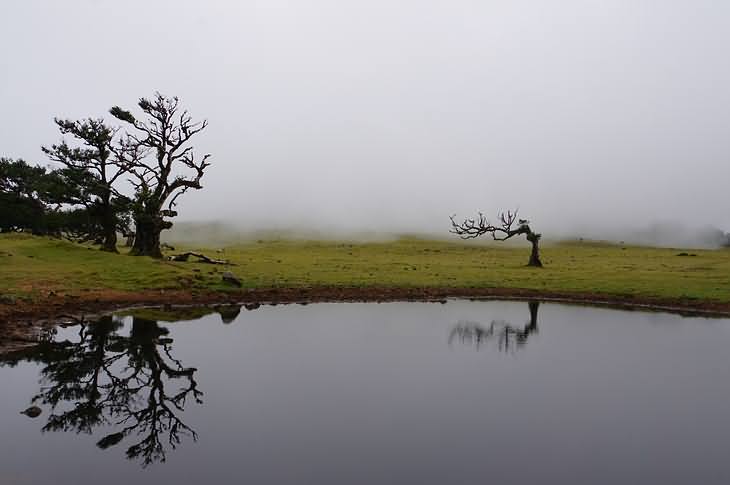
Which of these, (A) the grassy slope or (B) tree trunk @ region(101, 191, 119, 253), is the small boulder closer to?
(A) the grassy slope

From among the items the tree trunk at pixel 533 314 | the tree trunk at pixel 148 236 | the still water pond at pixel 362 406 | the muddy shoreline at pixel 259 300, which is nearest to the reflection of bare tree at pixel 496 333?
the tree trunk at pixel 533 314

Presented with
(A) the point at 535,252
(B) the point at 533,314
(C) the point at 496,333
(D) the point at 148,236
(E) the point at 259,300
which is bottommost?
(C) the point at 496,333

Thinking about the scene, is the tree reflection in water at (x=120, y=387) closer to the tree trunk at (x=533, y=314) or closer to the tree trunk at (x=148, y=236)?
the tree trunk at (x=533, y=314)

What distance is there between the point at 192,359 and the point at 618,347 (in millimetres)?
19165

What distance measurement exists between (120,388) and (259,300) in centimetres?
1855

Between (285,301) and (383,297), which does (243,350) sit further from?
(383,297)

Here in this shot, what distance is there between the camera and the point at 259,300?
3716 centimetres

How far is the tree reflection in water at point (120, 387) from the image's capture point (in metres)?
14.8

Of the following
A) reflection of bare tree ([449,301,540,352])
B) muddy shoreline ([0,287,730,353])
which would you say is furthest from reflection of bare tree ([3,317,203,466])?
reflection of bare tree ([449,301,540,352])

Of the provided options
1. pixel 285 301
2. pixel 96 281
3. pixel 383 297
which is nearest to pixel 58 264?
pixel 96 281

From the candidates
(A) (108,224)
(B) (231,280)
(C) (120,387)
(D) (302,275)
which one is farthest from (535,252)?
(C) (120,387)

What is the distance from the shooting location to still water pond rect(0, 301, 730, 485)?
1280 centimetres

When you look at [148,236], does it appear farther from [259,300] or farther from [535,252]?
[535,252]

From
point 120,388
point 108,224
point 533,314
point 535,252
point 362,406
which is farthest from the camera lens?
point 535,252
